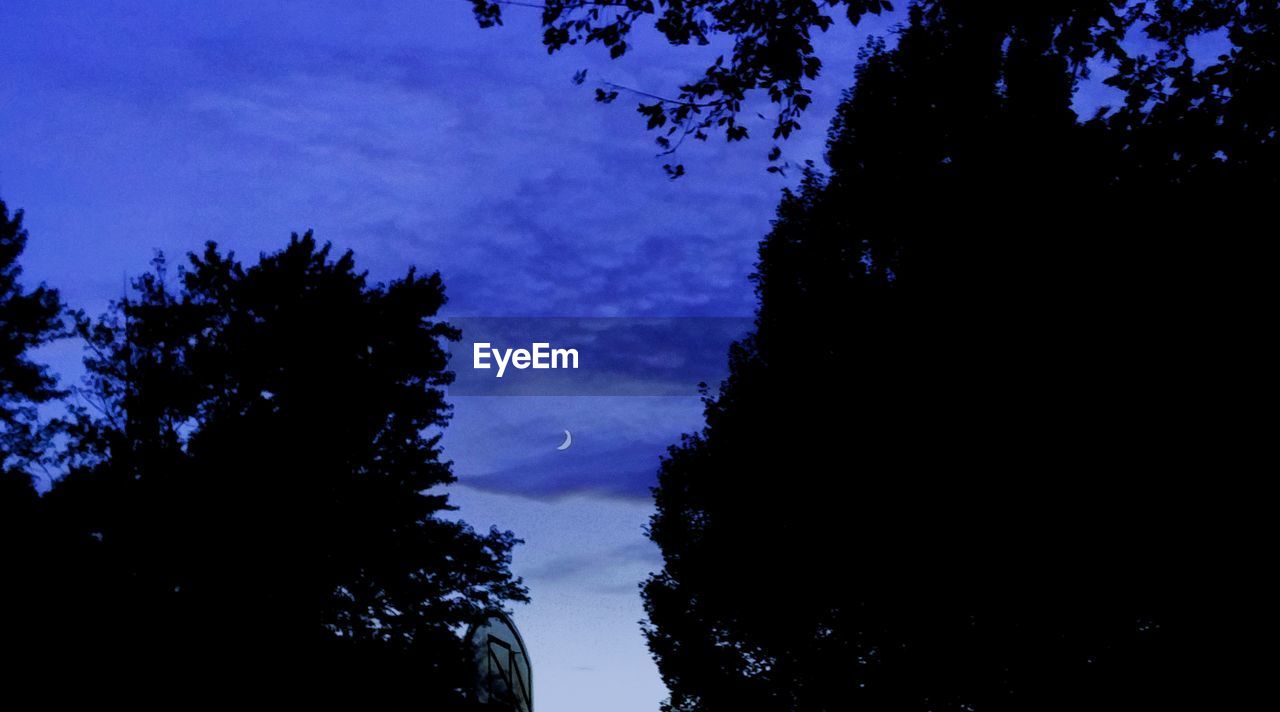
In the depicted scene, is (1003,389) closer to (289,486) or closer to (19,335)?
(289,486)

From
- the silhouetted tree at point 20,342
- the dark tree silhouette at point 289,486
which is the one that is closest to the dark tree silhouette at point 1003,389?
the dark tree silhouette at point 289,486

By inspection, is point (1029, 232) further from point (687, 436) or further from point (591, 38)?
point (687, 436)

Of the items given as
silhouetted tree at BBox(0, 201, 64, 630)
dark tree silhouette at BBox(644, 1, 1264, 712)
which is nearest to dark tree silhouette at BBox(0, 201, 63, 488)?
silhouetted tree at BBox(0, 201, 64, 630)

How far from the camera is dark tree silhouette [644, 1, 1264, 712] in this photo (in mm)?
10703

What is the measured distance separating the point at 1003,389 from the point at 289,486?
68.5 feet

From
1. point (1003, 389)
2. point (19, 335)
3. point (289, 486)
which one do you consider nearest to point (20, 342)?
point (19, 335)

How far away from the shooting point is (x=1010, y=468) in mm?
12562

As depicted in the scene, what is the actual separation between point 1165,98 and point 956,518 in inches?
273

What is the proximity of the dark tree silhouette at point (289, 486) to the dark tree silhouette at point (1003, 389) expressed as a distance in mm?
11613

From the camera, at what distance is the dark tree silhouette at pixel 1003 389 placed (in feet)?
35.1

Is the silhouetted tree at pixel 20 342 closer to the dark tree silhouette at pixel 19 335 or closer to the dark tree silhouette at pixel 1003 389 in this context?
the dark tree silhouette at pixel 19 335

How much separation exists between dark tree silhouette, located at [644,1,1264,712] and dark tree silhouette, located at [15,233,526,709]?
38.1 ft

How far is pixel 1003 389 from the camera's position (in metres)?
12.7

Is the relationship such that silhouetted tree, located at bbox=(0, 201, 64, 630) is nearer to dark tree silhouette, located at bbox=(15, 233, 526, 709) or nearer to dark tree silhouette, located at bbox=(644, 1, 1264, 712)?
dark tree silhouette, located at bbox=(15, 233, 526, 709)
